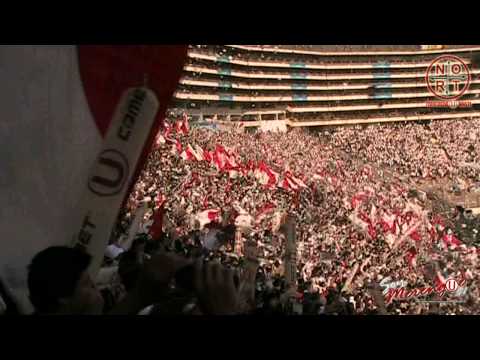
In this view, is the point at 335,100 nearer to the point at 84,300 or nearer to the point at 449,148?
the point at 449,148

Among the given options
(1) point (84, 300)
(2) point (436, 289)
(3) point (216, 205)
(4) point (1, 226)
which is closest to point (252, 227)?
(3) point (216, 205)

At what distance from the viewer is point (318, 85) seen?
492cm

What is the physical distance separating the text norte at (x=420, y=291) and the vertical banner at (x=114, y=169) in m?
2.97

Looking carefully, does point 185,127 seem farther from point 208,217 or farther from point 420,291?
point 420,291

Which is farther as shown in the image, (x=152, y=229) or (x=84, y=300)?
(x=152, y=229)

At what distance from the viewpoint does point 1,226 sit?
125 inches

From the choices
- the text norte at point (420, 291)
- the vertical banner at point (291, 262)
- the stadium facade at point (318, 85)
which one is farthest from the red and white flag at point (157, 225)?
the text norte at point (420, 291)

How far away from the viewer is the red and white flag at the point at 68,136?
217 centimetres

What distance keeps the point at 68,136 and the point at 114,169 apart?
→ 0.70 m

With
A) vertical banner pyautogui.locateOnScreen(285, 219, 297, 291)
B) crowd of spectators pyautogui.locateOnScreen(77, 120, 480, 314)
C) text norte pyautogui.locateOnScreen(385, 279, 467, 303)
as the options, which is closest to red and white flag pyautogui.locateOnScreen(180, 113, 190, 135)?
crowd of spectators pyautogui.locateOnScreen(77, 120, 480, 314)

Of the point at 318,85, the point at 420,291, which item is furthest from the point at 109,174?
the point at 420,291

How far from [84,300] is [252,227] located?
282cm

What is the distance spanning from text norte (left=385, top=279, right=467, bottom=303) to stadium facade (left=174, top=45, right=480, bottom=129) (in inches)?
50.9

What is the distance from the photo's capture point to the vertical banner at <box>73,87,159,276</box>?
2133 mm
